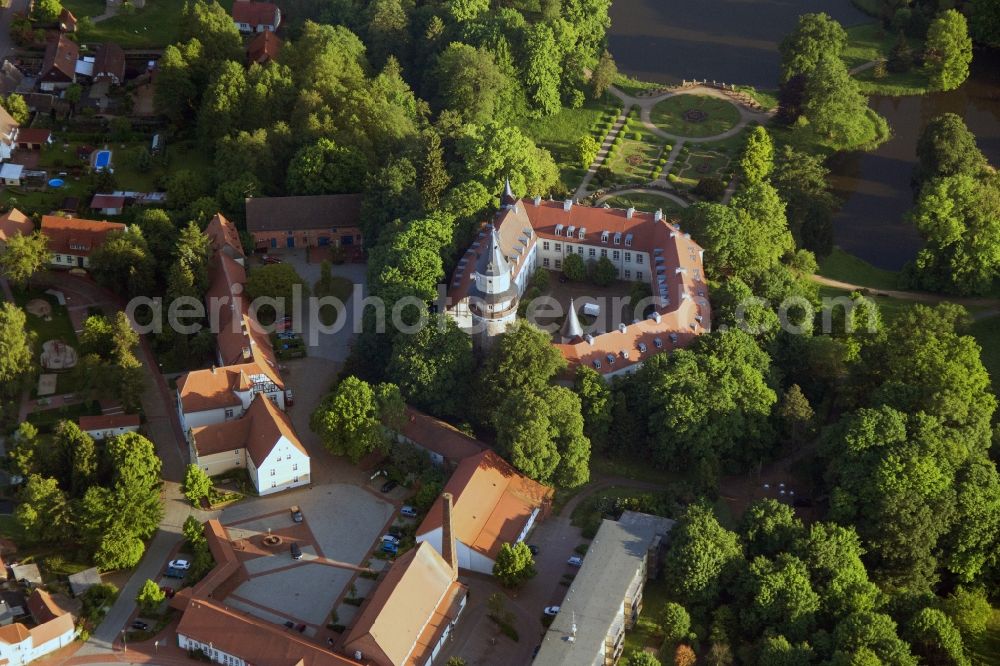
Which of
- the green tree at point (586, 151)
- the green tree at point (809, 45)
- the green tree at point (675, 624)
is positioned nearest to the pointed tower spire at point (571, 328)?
the green tree at point (675, 624)

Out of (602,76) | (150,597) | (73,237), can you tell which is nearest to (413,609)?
(150,597)

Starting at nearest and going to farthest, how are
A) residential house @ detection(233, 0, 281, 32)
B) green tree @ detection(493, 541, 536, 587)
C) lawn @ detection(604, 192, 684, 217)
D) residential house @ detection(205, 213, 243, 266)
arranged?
green tree @ detection(493, 541, 536, 587), residential house @ detection(205, 213, 243, 266), lawn @ detection(604, 192, 684, 217), residential house @ detection(233, 0, 281, 32)

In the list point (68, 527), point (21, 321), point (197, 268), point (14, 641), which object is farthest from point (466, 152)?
point (14, 641)

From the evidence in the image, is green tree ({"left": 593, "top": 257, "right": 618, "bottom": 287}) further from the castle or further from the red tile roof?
A: the red tile roof

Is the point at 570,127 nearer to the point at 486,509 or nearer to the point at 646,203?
the point at 646,203

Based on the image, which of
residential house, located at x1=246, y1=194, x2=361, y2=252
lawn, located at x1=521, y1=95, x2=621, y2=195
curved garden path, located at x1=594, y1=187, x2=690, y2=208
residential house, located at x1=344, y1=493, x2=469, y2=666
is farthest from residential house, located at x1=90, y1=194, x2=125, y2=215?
residential house, located at x1=344, y1=493, x2=469, y2=666

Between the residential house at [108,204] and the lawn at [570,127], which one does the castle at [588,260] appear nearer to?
the lawn at [570,127]
